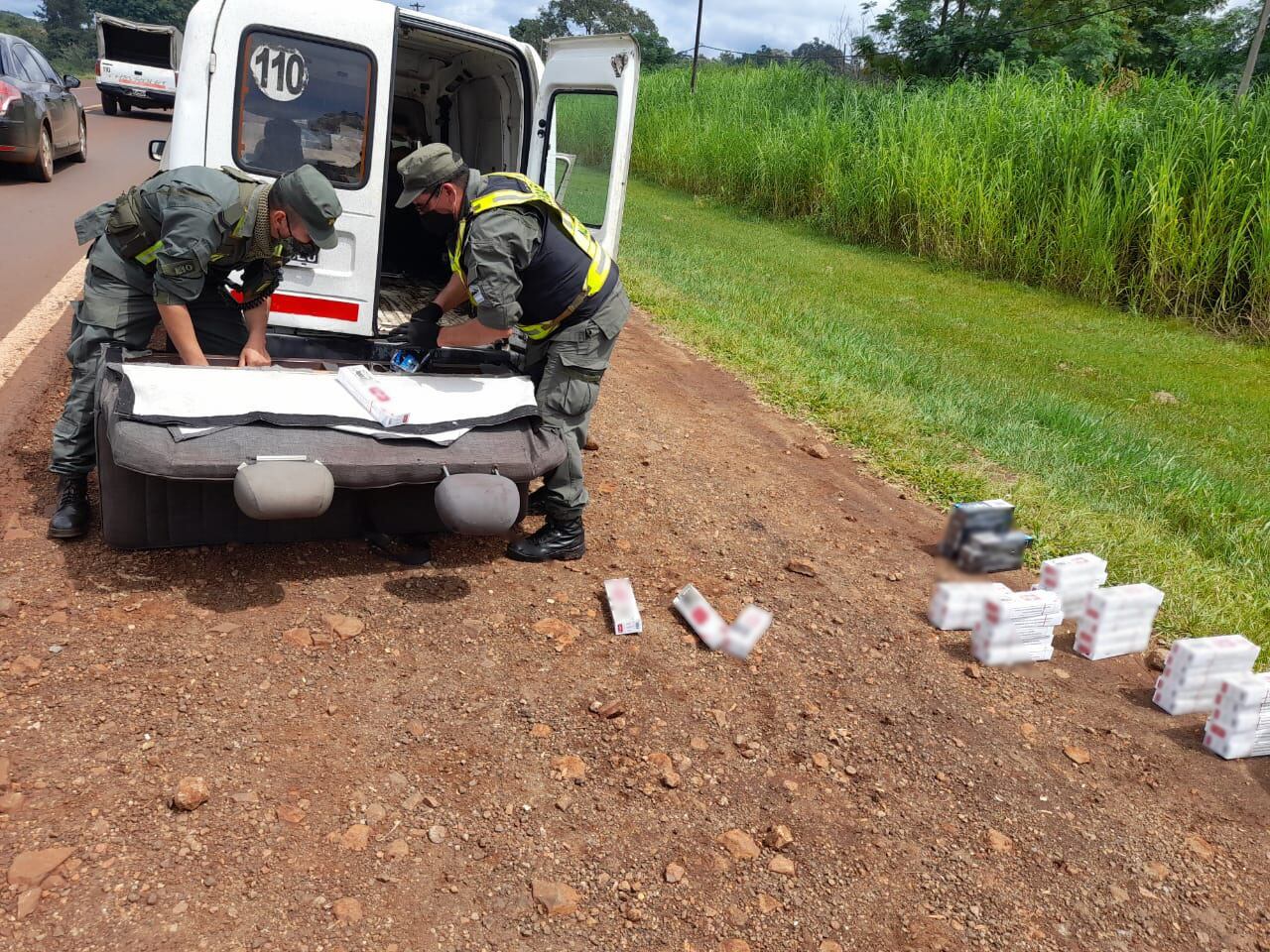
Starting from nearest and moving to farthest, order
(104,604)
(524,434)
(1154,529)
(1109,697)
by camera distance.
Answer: (104,604) < (1109,697) < (524,434) < (1154,529)

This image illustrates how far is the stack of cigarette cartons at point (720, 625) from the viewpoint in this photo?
3.67 metres

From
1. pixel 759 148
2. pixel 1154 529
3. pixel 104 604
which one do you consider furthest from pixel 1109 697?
pixel 759 148

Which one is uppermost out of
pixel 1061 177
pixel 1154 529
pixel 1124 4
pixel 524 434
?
pixel 1124 4

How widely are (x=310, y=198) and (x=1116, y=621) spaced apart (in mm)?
3507

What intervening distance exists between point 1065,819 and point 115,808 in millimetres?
2737

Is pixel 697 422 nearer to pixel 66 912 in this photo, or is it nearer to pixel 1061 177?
pixel 66 912

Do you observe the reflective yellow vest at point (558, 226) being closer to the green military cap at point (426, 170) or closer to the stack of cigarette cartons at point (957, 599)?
the green military cap at point (426, 170)

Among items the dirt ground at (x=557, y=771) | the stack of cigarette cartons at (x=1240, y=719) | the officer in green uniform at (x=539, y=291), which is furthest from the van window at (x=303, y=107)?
the stack of cigarette cartons at (x=1240, y=719)

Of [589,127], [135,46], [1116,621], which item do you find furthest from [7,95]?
[135,46]

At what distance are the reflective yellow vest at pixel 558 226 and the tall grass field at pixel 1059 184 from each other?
26.3ft

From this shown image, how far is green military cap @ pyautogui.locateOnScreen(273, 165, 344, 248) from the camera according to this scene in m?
3.64

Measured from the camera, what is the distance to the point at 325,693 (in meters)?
3.11

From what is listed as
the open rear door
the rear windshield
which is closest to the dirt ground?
the open rear door

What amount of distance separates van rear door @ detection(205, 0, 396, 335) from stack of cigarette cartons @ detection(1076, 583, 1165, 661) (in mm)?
3519
